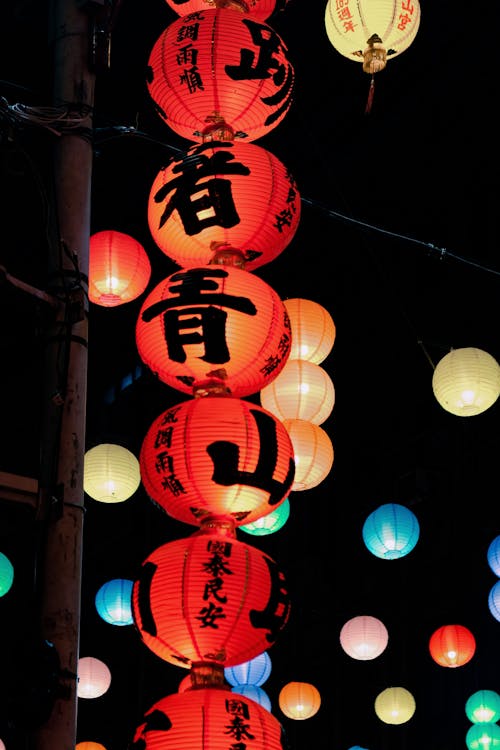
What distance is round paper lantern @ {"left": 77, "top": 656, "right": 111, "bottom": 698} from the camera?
959cm

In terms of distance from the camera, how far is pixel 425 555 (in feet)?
42.8

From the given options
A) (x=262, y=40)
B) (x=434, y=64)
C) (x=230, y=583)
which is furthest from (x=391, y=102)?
(x=230, y=583)

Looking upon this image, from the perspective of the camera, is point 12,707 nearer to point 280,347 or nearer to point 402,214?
point 280,347

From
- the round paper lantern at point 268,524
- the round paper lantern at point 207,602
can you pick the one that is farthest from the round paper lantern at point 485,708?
the round paper lantern at point 207,602

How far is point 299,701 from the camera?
35.6ft

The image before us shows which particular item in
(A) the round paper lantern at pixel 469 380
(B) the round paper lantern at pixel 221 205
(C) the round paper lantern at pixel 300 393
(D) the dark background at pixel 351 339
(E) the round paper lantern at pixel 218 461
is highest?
(D) the dark background at pixel 351 339

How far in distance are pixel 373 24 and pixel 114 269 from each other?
2166 millimetres

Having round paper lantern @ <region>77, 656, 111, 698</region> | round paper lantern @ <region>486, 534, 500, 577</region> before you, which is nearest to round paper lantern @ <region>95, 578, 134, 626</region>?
round paper lantern @ <region>77, 656, 111, 698</region>

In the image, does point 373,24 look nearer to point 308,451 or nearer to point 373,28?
point 373,28

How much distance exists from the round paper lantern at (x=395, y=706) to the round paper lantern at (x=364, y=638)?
1.02 m

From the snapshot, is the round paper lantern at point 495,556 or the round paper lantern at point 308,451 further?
the round paper lantern at point 495,556

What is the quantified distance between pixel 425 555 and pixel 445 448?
5.21 ft

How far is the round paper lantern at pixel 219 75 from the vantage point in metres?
3.87

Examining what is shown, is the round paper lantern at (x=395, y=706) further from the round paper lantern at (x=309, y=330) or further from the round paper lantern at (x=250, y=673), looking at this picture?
the round paper lantern at (x=309, y=330)
